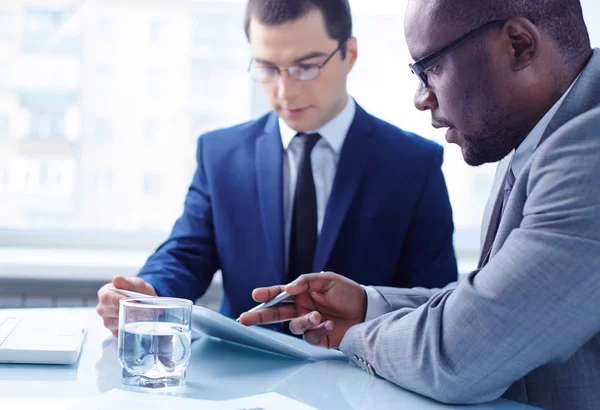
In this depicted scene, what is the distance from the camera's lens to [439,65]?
127 cm

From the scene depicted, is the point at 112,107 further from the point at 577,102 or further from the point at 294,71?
the point at 577,102

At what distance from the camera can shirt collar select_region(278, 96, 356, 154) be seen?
7.09 feet

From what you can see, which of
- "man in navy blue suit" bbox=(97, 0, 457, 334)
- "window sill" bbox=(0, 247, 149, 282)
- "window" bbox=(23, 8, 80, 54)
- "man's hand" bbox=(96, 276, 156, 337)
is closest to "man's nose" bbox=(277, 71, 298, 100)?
"man in navy blue suit" bbox=(97, 0, 457, 334)

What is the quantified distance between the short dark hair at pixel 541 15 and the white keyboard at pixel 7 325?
91 cm

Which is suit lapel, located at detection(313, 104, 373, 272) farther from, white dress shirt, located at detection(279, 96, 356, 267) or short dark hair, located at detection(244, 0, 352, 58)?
short dark hair, located at detection(244, 0, 352, 58)

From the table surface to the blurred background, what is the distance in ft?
5.64

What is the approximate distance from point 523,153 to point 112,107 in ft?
6.86

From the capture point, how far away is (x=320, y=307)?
143 cm

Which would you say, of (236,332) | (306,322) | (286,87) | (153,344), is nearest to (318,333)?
(306,322)

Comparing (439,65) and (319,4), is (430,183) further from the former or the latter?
(439,65)

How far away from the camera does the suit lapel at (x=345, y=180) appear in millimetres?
2027

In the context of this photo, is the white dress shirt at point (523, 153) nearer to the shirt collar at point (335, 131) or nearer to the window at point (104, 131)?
the shirt collar at point (335, 131)

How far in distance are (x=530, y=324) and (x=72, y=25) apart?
8.23 ft

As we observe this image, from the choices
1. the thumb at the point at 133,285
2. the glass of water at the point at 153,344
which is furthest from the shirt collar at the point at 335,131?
the glass of water at the point at 153,344
